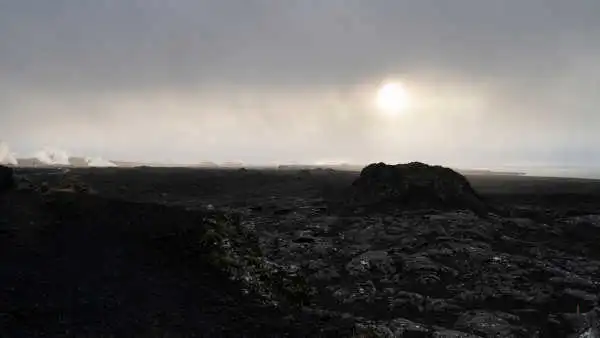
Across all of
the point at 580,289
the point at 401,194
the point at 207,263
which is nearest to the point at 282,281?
the point at 207,263

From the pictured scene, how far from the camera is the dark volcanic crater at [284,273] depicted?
22922 millimetres

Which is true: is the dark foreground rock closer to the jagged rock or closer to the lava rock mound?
the jagged rock

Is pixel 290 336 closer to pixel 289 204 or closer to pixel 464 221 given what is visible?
pixel 464 221

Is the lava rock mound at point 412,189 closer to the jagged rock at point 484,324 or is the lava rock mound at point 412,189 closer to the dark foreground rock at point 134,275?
the jagged rock at point 484,324

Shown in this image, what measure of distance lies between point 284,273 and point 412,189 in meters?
42.7

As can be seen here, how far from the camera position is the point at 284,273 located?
30.9 meters

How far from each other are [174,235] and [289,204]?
160 ft

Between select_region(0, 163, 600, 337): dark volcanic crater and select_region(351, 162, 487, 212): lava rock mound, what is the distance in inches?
218

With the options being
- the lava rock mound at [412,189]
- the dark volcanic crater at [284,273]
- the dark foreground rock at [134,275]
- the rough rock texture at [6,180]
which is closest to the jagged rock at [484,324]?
the dark volcanic crater at [284,273]

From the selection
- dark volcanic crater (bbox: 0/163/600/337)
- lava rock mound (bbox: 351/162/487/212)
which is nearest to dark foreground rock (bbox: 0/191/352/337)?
dark volcanic crater (bbox: 0/163/600/337)

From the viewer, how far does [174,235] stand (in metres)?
30.7

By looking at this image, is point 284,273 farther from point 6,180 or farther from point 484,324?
point 6,180

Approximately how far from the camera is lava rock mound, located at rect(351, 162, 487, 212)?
67.2 meters

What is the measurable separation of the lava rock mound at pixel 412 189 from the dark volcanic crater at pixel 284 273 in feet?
18.2
